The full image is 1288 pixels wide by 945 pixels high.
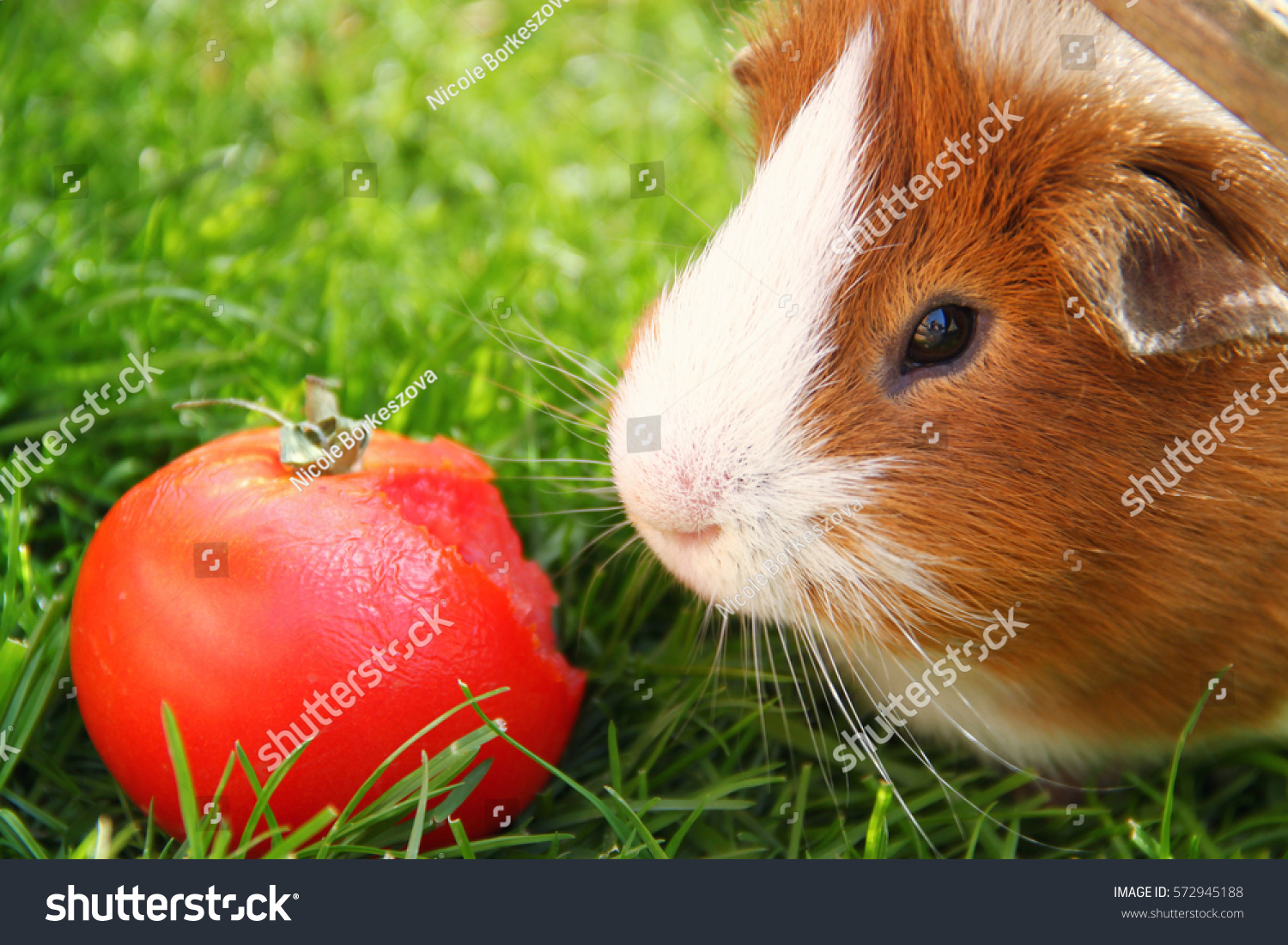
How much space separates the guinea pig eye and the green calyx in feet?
3.29

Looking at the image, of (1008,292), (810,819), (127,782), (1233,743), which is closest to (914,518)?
(1008,292)

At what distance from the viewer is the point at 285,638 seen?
68.8 inches

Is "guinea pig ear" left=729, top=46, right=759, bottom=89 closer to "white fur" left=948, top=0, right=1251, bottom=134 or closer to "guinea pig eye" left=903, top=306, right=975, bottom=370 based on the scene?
"white fur" left=948, top=0, right=1251, bottom=134

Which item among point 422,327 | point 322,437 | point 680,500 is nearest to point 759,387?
point 680,500

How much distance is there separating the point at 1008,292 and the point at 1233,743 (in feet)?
3.81

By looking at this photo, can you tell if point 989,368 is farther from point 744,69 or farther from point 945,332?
point 744,69

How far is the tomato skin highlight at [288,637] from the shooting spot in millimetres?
1755

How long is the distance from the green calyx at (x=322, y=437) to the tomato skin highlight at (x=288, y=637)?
4cm

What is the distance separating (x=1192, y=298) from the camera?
1711mm

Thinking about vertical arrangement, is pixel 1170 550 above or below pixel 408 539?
above

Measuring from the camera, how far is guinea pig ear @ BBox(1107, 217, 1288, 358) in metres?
1.67

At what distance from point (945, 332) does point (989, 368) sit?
10 cm

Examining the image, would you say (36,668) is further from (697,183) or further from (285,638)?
(697,183)

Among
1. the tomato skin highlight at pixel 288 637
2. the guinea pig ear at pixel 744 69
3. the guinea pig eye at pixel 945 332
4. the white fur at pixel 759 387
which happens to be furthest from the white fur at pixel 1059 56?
the tomato skin highlight at pixel 288 637
